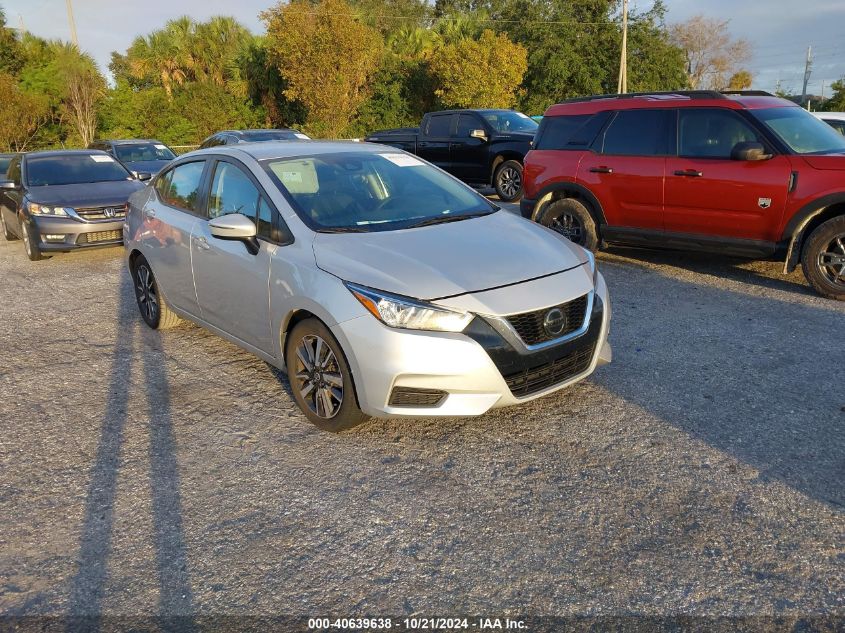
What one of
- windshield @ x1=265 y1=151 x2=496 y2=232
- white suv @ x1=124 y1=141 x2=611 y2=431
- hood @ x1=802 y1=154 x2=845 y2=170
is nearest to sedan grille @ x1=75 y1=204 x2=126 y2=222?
white suv @ x1=124 y1=141 x2=611 y2=431

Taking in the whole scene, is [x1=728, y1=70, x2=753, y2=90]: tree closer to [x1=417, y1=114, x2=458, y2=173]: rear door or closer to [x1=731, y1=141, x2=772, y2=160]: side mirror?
[x1=417, y1=114, x2=458, y2=173]: rear door

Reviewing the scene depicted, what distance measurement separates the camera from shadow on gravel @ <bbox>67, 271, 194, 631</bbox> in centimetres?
285

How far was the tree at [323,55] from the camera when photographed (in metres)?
32.0

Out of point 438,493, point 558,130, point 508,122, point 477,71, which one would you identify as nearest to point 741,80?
point 477,71

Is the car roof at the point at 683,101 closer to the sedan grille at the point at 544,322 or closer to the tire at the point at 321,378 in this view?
the sedan grille at the point at 544,322

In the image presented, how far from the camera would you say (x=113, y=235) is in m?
10.1

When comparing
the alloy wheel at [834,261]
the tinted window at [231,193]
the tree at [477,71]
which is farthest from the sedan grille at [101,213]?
the tree at [477,71]

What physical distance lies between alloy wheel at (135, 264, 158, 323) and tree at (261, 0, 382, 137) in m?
27.9

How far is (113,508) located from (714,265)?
269 inches

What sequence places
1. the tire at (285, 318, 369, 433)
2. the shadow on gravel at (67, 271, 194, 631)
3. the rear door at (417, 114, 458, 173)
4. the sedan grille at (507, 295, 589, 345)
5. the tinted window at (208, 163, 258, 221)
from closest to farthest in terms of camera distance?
the shadow on gravel at (67, 271, 194, 631) < the sedan grille at (507, 295, 589, 345) < the tire at (285, 318, 369, 433) < the tinted window at (208, 163, 258, 221) < the rear door at (417, 114, 458, 173)

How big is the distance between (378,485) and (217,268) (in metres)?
2.15

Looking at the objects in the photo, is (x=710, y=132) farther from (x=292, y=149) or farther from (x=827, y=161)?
(x=292, y=149)

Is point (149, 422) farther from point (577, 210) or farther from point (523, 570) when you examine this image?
point (577, 210)

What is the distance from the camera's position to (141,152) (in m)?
16.6
